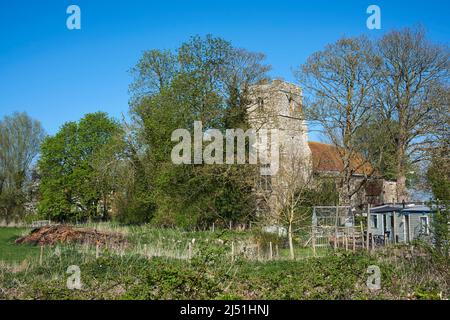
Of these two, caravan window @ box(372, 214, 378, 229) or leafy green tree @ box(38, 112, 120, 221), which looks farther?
leafy green tree @ box(38, 112, 120, 221)

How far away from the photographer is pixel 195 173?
30609mm

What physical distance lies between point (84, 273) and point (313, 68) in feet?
80.3

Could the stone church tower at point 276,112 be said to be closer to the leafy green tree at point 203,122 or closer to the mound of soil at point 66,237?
the leafy green tree at point 203,122

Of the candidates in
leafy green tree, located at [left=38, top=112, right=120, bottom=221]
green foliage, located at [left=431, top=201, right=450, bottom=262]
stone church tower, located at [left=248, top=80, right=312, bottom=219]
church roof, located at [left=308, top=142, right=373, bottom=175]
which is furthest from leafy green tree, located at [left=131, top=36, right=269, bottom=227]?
green foliage, located at [left=431, top=201, right=450, bottom=262]

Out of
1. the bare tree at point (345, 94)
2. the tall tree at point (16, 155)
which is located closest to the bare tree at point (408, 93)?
the bare tree at point (345, 94)

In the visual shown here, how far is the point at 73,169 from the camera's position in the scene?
47844 mm

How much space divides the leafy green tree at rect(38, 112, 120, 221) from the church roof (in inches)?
755

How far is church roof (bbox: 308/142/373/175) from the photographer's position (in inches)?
1341

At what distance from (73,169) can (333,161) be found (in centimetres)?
2478

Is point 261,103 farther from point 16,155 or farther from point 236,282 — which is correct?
point 16,155

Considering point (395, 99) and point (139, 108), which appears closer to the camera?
point (395, 99)

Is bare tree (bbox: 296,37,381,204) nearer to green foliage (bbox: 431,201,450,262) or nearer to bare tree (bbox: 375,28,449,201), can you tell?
bare tree (bbox: 375,28,449,201)
